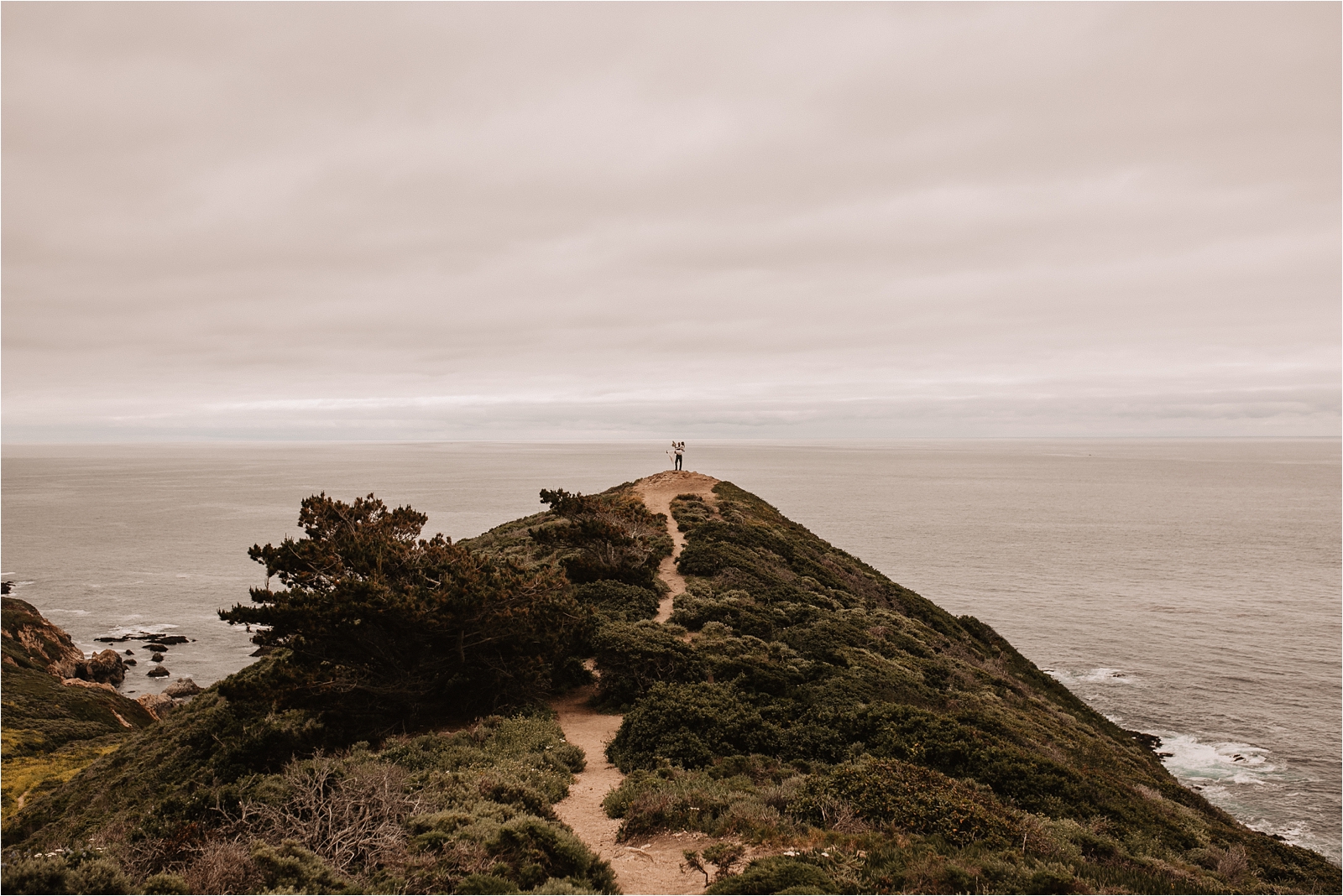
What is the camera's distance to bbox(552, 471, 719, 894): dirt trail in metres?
10.3

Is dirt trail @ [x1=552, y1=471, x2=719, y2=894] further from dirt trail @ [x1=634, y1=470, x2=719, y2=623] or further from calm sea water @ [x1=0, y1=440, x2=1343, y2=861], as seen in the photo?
calm sea water @ [x1=0, y1=440, x2=1343, y2=861]

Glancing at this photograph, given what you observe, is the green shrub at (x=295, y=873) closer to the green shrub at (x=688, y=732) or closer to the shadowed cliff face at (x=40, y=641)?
the green shrub at (x=688, y=732)

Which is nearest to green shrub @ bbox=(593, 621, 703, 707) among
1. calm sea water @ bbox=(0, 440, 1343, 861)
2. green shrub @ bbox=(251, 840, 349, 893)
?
green shrub @ bbox=(251, 840, 349, 893)

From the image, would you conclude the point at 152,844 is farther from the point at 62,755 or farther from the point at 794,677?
the point at 62,755

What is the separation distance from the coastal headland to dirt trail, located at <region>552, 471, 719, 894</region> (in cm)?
7

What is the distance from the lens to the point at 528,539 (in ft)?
134

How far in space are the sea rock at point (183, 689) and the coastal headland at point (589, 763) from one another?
9.88 meters

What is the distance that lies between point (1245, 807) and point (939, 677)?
41.4 ft

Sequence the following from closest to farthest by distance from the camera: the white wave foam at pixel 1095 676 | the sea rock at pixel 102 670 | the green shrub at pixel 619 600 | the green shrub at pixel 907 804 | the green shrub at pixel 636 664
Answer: the green shrub at pixel 907 804 < the green shrub at pixel 636 664 < the green shrub at pixel 619 600 < the white wave foam at pixel 1095 676 < the sea rock at pixel 102 670

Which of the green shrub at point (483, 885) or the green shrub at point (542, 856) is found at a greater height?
the green shrub at point (483, 885)

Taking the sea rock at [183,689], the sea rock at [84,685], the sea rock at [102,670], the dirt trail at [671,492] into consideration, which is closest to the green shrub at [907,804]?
the dirt trail at [671,492]

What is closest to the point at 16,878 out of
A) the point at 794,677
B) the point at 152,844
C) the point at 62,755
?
the point at 152,844

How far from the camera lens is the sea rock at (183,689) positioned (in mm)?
40750

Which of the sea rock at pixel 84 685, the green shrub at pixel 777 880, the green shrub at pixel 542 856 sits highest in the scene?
the green shrub at pixel 777 880
